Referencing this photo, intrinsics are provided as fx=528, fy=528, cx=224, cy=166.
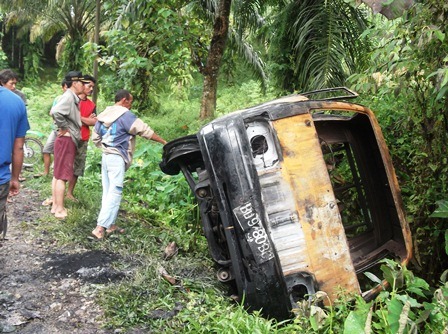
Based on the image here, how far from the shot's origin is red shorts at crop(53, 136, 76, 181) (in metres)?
6.18

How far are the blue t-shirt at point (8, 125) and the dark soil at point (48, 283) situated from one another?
39.3 inches

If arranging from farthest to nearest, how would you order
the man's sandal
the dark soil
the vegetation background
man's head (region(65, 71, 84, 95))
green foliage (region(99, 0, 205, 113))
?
1. green foliage (region(99, 0, 205, 113))
2. man's head (region(65, 71, 84, 95))
3. the man's sandal
4. the dark soil
5. the vegetation background

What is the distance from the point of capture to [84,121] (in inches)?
257

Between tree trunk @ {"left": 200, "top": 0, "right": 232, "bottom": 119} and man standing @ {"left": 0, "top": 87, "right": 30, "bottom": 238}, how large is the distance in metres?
6.14

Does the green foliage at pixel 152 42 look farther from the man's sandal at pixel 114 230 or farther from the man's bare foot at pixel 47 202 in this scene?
the man's sandal at pixel 114 230

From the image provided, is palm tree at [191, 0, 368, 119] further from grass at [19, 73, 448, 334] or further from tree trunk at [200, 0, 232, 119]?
grass at [19, 73, 448, 334]

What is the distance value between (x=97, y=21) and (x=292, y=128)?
6822 millimetres

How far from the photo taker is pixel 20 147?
14.0 ft

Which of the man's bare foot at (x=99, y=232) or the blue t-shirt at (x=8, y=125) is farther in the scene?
the man's bare foot at (x=99, y=232)

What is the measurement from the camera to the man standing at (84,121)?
255 inches

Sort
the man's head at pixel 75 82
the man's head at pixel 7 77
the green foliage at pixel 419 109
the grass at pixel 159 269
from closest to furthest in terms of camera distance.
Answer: the grass at pixel 159 269 → the green foliage at pixel 419 109 → the man's head at pixel 7 77 → the man's head at pixel 75 82

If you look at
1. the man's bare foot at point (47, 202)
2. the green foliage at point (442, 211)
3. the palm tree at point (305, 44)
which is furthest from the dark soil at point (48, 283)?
the palm tree at point (305, 44)

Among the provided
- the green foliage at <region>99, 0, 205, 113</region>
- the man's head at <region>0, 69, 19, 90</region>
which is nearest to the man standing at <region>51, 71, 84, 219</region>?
the man's head at <region>0, 69, 19, 90</region>

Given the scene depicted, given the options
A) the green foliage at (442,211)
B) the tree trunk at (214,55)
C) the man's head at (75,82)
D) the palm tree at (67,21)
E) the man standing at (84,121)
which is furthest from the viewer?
the palm tree at (67,21)
